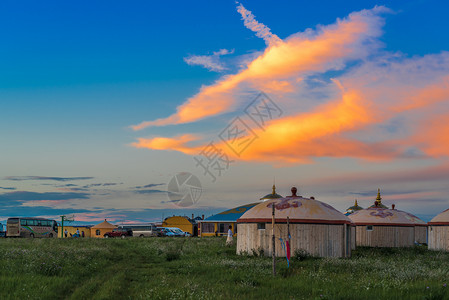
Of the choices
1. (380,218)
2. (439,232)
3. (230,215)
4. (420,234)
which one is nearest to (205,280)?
(439,232)

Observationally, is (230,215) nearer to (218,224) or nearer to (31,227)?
(218,224)

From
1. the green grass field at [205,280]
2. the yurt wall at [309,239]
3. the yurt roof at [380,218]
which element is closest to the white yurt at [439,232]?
the yurt roof at [380,218]

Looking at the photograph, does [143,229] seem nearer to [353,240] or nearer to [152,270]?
[353,240]

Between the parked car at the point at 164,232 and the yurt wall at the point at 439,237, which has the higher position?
the yurt wall at the point at 439,237

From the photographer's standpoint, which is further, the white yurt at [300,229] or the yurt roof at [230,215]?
the yurt roof at [230,215]

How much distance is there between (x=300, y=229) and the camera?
2786 centimetres

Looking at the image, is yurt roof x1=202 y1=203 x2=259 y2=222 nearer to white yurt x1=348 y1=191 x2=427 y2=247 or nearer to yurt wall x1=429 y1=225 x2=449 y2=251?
white yurt x1=348 y1=191 x2=427 y2=247

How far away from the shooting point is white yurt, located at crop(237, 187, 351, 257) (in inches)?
1093

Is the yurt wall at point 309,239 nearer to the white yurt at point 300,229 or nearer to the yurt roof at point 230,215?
the white yurt at point 300,229

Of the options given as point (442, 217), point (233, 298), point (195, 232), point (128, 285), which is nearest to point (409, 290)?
point (233, 298)

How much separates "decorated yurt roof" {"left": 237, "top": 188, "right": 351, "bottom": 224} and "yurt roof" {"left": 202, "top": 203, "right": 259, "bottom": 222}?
48.0m

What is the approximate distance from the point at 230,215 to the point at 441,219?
42276 mm

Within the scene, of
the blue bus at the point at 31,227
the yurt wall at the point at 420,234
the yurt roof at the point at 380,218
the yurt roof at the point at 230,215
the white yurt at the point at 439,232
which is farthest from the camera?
the yurt roof at the point at 230,215

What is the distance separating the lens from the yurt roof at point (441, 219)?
4178cm
